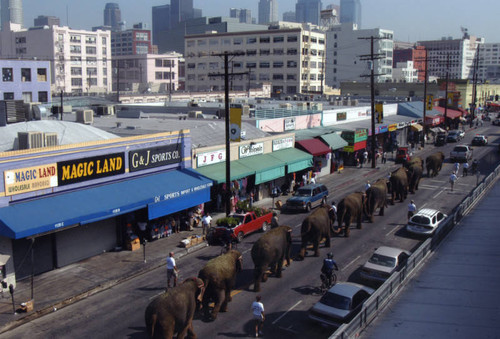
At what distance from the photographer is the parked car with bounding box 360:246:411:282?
2191 cm

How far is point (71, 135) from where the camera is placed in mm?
28500

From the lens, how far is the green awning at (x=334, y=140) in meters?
48.5

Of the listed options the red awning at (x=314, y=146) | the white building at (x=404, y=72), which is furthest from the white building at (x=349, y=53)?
the red awning at (x=314, y=146)

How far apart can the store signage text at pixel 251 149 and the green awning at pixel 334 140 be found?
9922 millimetres

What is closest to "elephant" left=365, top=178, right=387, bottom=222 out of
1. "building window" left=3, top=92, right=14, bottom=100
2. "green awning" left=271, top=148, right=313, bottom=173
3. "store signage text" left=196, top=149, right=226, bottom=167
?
"green awning" left=271, top=148, right=313, bottom=173

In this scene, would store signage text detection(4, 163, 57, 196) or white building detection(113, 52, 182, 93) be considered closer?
store signage text detection(4, 163, 57, 196)

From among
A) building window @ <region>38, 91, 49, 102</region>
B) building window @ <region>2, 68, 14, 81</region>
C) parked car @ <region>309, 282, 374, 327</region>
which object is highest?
building window @ <region>2, 68, 14, 81</region>

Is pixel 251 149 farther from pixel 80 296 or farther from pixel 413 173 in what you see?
pixel 80 296

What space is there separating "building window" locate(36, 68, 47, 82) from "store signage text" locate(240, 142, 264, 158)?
4467cm

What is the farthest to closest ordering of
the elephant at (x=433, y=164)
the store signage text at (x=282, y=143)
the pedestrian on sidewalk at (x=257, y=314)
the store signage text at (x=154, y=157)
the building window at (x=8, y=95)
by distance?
the building window at (x=8, y=95)
the elephant at (x=433, y=164)
the store signage text at (x=282, y=143)
the store signage text at (x=154, y=157)
the pedestrian on sidewalk at (x=257, y=314)

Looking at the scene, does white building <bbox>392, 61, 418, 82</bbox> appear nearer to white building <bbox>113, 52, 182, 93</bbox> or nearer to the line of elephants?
white building <bbox>113, 52, 182, 93</bbox>

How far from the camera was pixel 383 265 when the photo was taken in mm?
22375

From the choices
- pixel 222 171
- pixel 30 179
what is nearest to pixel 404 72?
pixel 222 171

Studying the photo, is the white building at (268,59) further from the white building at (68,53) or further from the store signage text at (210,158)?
the store signage text at (210,158)
